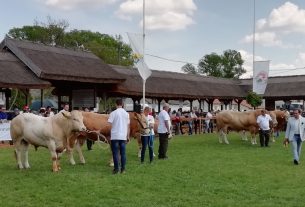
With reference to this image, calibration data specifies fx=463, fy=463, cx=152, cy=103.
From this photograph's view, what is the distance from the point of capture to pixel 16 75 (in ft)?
76.2

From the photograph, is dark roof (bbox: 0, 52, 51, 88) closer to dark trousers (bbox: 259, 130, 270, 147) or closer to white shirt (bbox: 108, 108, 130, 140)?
dark trousers (bbox: 259, 130, 270, 147)

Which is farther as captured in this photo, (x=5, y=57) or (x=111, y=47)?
(x=111, y=47)

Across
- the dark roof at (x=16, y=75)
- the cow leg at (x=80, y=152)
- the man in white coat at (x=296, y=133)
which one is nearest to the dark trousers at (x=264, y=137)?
the man in white coat at (x=296, y=133)

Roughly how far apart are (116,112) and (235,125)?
11897 mm

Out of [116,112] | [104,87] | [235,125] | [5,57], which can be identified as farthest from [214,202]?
[104,87]

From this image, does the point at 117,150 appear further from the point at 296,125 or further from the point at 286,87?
the point at 286,87

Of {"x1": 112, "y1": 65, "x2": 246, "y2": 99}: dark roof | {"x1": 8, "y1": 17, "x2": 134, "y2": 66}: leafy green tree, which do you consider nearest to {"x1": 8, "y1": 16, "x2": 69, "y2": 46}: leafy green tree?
{"x1": 8, "y1": 17, "x2": 134, "y2": 66}: leafy green tree

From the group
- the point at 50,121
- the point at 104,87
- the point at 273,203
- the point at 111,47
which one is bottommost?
the point at 273,203

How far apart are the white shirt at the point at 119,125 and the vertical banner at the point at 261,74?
2456cm

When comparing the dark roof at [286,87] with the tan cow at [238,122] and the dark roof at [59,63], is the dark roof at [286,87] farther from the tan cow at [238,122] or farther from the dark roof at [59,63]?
the tan cow at [238,122]

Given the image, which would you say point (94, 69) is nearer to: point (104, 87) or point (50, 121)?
point (104, 87)

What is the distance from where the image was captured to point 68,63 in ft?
90.2

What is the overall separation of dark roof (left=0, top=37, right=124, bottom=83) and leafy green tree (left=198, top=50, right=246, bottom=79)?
7416 cm

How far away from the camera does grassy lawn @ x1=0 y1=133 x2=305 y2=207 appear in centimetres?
886
